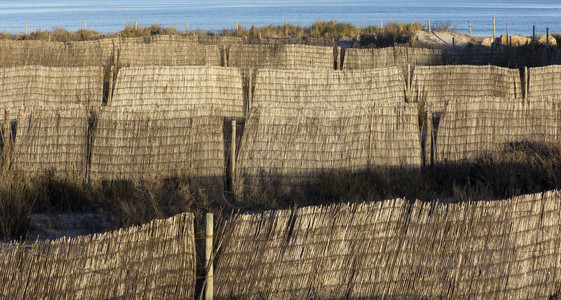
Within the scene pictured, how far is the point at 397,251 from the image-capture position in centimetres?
561

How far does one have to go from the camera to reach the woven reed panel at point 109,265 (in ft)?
16.3

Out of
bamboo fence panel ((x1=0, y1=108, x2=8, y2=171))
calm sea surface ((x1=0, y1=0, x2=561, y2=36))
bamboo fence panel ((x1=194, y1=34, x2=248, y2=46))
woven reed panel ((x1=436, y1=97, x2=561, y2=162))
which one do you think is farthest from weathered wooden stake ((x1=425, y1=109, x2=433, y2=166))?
calm sea surface ((x1=0, y1=0, x2=561, y2=36))

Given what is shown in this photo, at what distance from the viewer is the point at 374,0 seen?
184625 millimetres

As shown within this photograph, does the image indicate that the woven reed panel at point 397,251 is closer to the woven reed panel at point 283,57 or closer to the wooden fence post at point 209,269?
the wooden fence post at point 209,269

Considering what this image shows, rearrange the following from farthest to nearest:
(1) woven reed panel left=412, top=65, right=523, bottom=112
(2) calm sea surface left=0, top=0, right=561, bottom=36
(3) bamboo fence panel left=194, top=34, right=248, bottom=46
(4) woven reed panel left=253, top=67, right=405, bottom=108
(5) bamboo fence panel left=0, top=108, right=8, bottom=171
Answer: (2) calm sea surface left=0, top=0, right=561, bottom=36
(3) bamboo fence panel left=194, top=34, right=248, bottom=46
(1) woven reed panel left=412, top=65, right=523, bottom=112
(4) woven reed panel left=253, top=67, right=405, bottom=108
(5) bamboo fence panel left=0, top=108, right=8, bottom=171

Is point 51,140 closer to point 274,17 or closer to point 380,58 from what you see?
point 380,58

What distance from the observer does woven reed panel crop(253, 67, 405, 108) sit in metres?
13.0

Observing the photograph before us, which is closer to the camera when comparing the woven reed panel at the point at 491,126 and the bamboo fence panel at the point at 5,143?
the bamboo fence panel at the point at 5,143

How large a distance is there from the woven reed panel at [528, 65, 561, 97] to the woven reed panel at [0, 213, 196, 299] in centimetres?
1016

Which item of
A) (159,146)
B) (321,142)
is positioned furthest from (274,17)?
(159,146)

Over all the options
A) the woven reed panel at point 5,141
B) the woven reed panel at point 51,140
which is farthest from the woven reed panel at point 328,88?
the woven reed panel at point 5,141

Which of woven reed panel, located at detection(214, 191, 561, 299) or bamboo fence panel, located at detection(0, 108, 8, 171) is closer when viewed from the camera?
woven reed panel, located at detection(214, 191, 561, 299)

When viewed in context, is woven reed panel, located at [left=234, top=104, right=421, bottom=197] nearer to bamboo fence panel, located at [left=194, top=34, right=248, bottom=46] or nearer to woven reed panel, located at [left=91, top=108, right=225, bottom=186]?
woven reed panel, located at [left=91, top=108, right=225, bottom=186]

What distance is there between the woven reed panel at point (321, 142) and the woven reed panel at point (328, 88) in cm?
348
